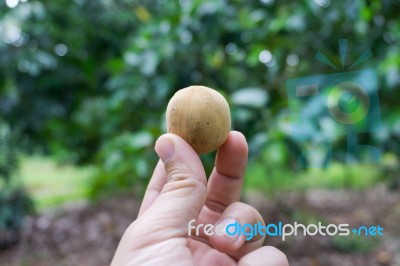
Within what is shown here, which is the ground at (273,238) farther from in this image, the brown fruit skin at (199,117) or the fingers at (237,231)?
the brown fruit skin at (199,117)

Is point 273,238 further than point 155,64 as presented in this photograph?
Yes

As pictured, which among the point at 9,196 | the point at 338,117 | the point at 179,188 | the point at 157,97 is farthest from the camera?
the point at 9,196

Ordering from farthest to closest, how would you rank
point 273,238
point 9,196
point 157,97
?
point 9,196 → point 273,238 → point 157,97

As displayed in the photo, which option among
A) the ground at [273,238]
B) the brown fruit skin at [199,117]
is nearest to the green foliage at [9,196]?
the ground at [273,238]

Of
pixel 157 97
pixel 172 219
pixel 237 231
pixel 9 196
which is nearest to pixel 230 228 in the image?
pixel 237 231

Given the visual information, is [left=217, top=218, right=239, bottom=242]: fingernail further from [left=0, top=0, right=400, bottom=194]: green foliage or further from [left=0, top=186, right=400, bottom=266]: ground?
[left=0, top=186, right=400, bottom=266]: ground

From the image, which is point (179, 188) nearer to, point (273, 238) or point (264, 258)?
point (264, 258)

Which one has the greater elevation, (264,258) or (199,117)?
(199,117)
